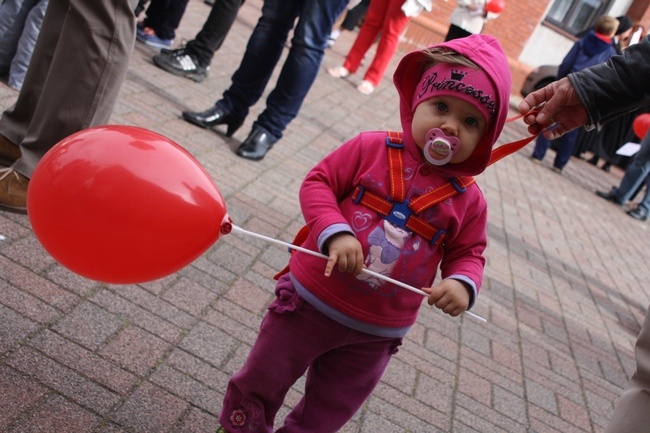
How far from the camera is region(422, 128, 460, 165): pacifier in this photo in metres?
2.08

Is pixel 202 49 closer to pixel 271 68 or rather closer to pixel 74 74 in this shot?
pixel 271 68

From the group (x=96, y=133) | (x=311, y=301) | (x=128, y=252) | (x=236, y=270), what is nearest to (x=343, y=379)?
(x=311, y=301)

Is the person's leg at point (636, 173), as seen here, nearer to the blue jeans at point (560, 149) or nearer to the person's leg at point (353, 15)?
the blue jeans at point (560, 149)

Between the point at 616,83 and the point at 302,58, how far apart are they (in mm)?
2787

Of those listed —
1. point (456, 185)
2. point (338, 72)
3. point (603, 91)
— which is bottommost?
point (338, 72)

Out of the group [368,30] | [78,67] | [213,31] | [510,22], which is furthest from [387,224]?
[510,22]

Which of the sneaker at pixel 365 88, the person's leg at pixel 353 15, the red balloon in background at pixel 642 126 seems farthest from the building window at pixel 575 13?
the sneaker at pixel 365 88

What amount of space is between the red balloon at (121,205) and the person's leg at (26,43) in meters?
2.88

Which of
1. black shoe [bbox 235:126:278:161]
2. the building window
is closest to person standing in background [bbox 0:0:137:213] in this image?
black shoe [bbox 235:126:278:161]

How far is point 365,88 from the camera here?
9711mm

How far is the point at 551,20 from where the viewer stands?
1723 centimetres

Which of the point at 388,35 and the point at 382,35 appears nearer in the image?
the point at 388,35

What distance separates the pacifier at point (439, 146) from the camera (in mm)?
2080

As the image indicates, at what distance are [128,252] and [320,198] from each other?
1.71ft
